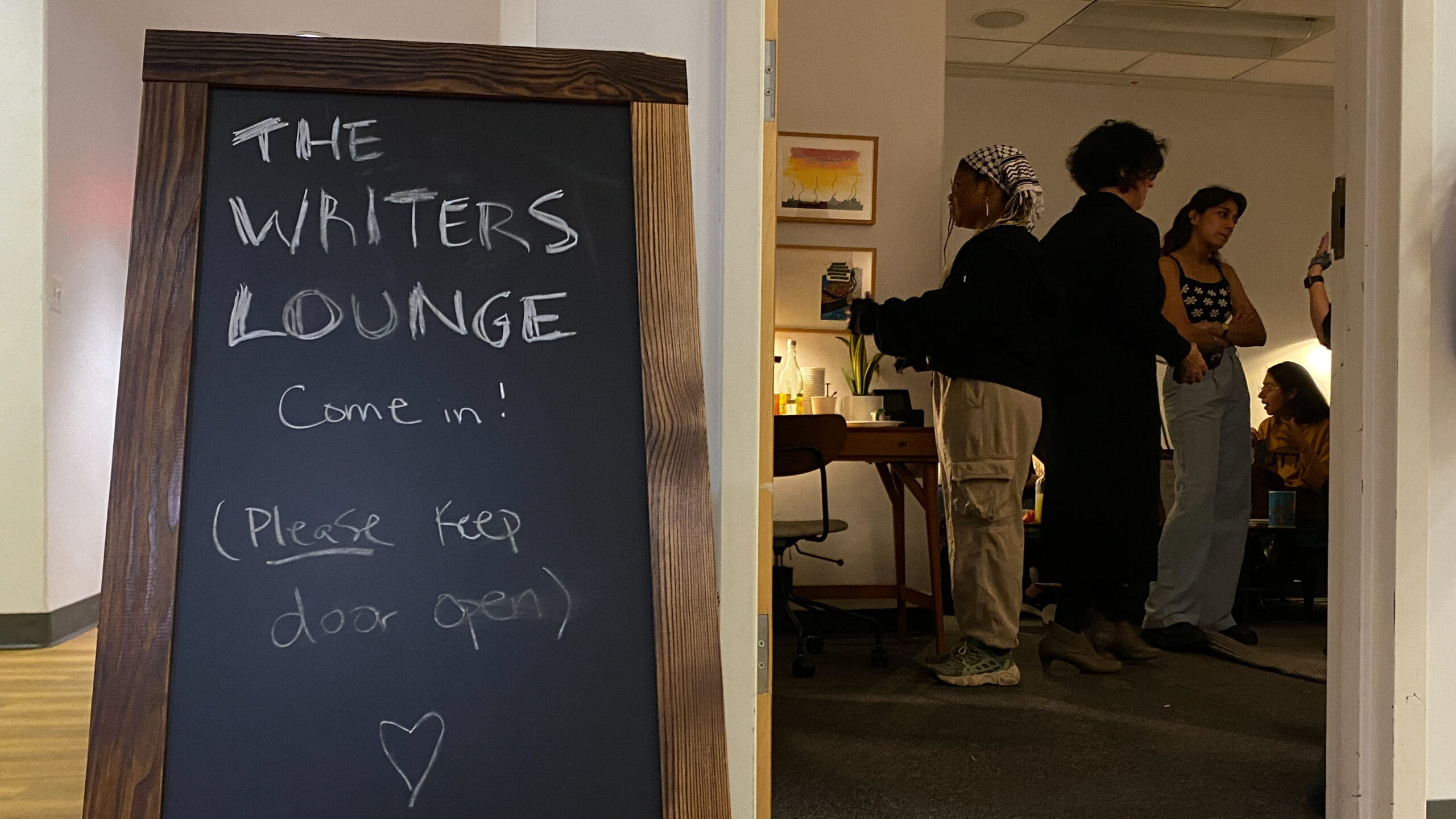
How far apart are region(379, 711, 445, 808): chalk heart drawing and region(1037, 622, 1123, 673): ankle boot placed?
2.82m

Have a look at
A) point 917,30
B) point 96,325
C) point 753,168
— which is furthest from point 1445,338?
point 96,325

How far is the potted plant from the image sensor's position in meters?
4.27

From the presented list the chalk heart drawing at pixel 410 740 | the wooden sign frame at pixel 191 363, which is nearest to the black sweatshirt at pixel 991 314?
the wooden sign frame at pixel 191 363

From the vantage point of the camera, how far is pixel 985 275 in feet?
9.96

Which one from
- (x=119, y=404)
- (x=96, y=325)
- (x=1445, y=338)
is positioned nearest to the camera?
(x=119, y=404)

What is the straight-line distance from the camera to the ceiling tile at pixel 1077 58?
5.91 meters

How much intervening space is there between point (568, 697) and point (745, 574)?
0.60m

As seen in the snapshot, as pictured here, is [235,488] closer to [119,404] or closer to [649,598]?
[119,404]

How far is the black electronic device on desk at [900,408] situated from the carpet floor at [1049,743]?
3.54 ft

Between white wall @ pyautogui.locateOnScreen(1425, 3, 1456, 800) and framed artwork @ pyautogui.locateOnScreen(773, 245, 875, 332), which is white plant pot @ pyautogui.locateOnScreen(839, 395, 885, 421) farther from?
white wall @ pyautogui.locateOnScreen(1425, 3, 1456, 800)

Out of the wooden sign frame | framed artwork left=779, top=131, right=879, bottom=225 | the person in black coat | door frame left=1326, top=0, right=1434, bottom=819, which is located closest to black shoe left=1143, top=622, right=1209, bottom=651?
the person in black coat

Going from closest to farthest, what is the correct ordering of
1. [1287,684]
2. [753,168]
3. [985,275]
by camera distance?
[753,168] → [985,275] → [1287,684]

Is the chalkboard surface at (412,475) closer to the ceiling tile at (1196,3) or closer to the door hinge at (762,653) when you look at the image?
the door hinge at (762,653)

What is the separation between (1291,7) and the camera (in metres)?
5.27
